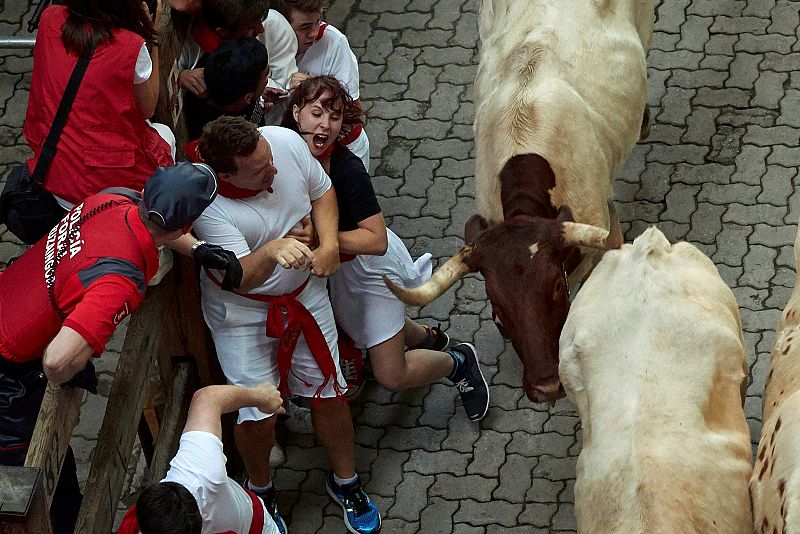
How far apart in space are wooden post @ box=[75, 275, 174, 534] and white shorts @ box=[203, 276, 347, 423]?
30 cm

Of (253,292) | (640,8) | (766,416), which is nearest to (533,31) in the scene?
(640,8)

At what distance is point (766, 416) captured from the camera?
4.58 meters

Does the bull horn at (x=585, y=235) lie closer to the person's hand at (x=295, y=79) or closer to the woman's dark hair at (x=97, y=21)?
the person's hand at (x=295, y=79)

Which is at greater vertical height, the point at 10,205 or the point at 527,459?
the point at 10,205

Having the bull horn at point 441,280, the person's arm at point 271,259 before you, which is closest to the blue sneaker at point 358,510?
the bull horn at point 441,280

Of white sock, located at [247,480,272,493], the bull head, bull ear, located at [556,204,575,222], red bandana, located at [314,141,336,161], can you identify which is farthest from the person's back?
bull ear, located at [556,204,575,222]

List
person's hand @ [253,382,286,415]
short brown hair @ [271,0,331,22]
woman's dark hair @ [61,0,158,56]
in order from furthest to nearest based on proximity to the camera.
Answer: short brown hair @ [271,0,331,22]
woman's dark hair @ [61,0,158,56]
person's hand @ [253,382,286,415]

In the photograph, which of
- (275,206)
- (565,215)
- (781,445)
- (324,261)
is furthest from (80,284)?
(781,445)

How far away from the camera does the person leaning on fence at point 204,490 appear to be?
12.7 ft

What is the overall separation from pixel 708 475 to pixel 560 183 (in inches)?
84.2

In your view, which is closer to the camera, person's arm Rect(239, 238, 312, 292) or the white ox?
person's arm Rect(239, 238, 312, 292)

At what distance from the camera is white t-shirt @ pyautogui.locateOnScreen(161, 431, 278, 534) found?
4.25 m

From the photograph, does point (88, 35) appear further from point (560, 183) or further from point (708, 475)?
point (708, 475)

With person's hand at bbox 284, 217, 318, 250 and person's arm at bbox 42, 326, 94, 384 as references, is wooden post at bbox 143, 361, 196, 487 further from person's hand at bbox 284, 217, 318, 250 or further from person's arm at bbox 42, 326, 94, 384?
person's arm at bbox 42, 326, 94, 384
